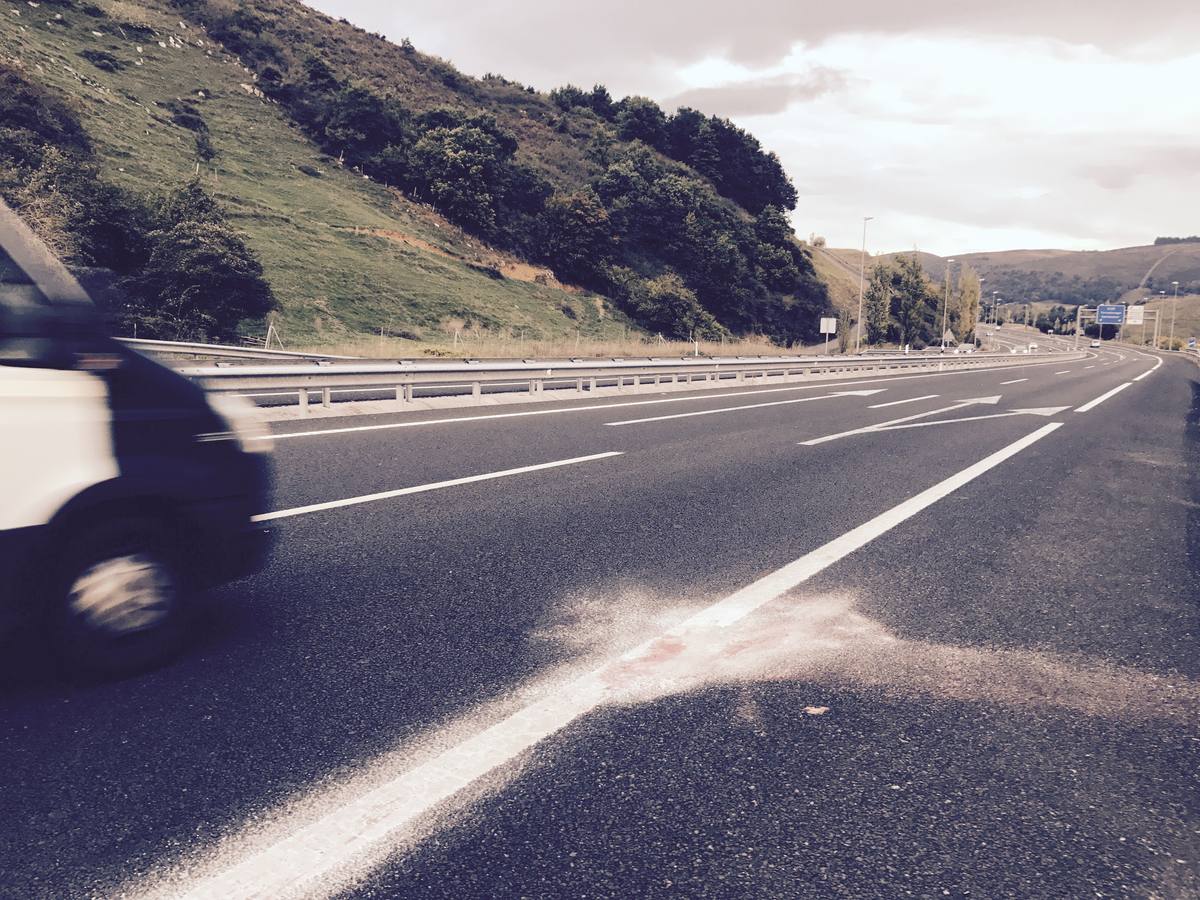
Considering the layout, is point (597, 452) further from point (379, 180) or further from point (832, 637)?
point (379, 180)

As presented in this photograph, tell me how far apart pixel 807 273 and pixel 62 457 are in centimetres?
7909

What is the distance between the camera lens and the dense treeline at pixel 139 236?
27.4 meters

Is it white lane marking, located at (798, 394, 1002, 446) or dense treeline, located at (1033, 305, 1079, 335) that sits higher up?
dense treeline, located at (1033, 305, 1079, 335)

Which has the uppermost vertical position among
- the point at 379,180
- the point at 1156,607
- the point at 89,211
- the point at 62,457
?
the point at 379,180

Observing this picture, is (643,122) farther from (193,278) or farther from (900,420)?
(900,420)

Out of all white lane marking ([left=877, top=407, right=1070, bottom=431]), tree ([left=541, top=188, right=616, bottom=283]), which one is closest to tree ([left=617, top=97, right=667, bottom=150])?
tree ([left=541, top=188, right=616, bottom=283])

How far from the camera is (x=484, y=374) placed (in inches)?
642

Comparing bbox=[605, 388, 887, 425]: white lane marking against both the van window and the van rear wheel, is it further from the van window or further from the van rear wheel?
the van window

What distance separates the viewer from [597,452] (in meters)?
10.0

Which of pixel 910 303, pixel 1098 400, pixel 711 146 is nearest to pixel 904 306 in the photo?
pixel 910 303

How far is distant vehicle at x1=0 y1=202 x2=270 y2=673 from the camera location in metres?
3.14

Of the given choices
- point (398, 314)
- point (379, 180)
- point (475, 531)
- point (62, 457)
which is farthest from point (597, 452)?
point (379, 180)

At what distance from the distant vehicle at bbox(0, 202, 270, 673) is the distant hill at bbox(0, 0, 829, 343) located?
32.1m

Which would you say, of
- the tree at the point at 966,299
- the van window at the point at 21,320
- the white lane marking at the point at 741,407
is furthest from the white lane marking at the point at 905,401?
the tree at the point at 966,299
